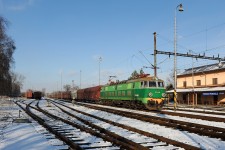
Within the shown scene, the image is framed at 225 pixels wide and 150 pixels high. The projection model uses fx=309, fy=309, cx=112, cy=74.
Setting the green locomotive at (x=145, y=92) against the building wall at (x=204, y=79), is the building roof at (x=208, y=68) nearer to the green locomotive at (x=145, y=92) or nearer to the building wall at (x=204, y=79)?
the building wall at (x=204, y=79)

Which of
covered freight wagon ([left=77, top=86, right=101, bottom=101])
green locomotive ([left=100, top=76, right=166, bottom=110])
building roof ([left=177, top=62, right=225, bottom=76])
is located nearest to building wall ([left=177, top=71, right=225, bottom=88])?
building roof ([left=177, top=62, right=225, bottom=76])

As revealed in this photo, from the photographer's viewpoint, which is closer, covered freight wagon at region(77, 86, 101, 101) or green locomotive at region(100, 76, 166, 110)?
green locomotive at region(100, 76, 166, 110)

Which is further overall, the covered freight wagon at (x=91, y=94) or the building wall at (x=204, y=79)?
the building wall at (x=204, y=79)

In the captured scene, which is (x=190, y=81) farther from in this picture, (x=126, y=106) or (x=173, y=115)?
(x=173, y=115)

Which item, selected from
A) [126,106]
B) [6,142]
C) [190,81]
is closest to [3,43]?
[126,106]

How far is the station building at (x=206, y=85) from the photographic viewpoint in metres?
49.0

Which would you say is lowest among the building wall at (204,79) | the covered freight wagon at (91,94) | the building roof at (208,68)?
the covered freight wagon at (91,94)

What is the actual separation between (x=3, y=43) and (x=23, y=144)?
72.5 feet

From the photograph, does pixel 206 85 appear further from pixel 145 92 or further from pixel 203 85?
pixel 145 92

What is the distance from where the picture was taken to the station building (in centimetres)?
4900

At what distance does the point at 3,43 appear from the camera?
3086 cm

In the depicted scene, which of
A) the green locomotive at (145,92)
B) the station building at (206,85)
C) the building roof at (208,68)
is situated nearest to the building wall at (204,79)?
the station building at (206,85)

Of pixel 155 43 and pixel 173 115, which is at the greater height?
pixel 155 43

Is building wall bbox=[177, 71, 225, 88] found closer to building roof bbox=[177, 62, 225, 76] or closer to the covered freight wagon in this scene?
building roof bbox=[177, 62, 225, 76]
